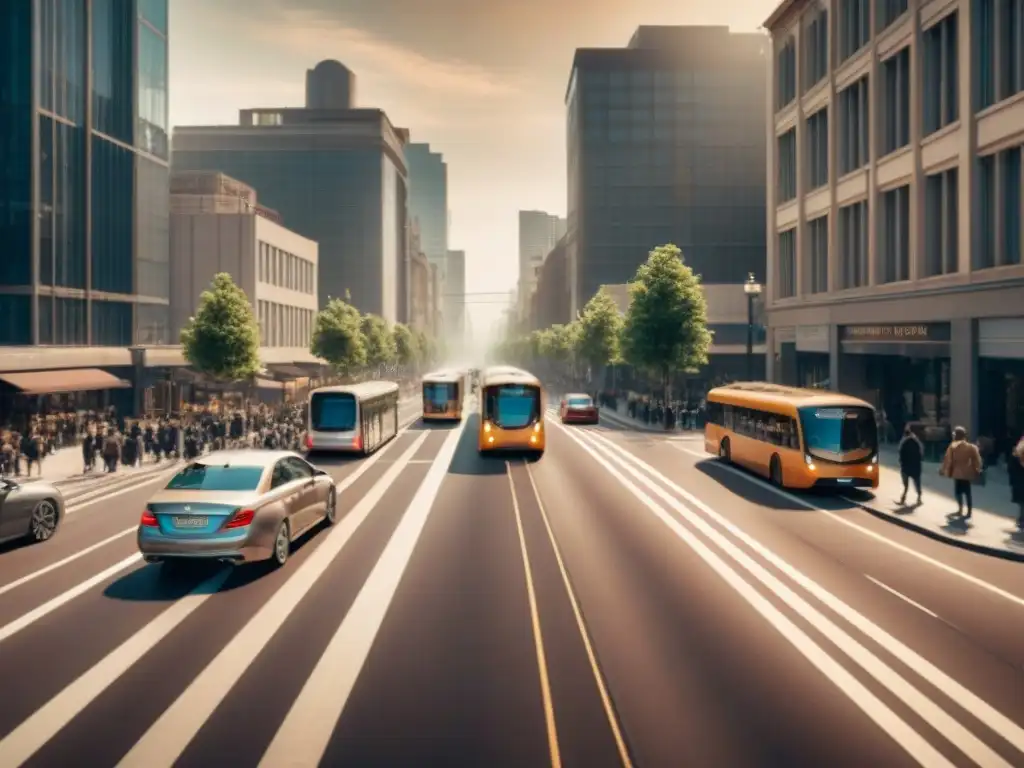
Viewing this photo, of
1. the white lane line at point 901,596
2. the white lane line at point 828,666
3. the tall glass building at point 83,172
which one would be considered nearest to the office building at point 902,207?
the white lane line at point 901,596

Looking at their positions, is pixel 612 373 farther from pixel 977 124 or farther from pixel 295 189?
pixel 295 189

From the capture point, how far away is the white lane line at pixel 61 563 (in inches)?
558

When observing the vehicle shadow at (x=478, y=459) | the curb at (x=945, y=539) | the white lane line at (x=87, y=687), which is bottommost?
the white lane line at (x=87, y=687)

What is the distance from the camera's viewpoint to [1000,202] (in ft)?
95.0

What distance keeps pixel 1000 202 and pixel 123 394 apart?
45.7 metres

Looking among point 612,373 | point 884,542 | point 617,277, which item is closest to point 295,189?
Answer: point 617,277

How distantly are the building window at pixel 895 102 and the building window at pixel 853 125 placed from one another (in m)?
1.44

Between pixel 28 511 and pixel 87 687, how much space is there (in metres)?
9.04

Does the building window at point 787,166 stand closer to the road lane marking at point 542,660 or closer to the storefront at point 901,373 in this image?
the storefront at point 901,373

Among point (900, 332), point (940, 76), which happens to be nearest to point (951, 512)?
point (900, 332)

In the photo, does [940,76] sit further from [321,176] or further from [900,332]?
[321,176]

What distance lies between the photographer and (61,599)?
1328 cm

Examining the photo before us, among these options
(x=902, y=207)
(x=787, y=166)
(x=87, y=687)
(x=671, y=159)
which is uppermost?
(x=671, y=159)

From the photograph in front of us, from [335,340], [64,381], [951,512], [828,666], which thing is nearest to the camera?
[828,666]
